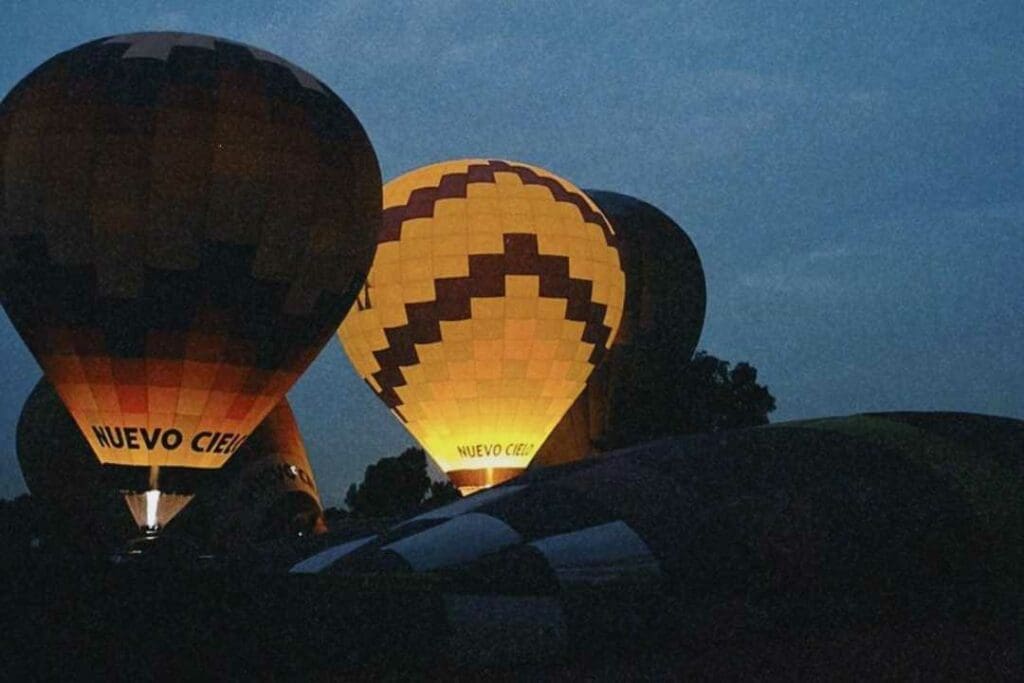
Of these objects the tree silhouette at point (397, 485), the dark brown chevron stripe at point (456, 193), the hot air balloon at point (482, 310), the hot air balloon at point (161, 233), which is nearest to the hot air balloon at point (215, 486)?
the hot air balloon at point (482, 310)

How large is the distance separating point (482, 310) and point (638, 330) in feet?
20.4

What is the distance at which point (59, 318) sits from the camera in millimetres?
14586

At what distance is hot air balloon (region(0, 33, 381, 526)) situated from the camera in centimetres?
1420

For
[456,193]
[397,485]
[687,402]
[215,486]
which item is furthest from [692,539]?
[397,485]

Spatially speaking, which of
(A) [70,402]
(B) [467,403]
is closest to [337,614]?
(A) [70,402]

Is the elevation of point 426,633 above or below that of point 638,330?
below

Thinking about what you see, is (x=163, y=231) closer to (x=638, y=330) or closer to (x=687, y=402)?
(x=638, y=330)

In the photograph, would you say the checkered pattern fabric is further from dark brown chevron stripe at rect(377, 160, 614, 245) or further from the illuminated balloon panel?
dark brown chevron stripe at rect(377, 160, 614, 245)

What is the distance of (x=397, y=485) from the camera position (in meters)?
50.9

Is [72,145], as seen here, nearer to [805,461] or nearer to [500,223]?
[500,223]

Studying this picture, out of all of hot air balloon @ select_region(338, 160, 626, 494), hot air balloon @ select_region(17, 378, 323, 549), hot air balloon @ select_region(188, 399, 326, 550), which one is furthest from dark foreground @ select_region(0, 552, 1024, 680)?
hot air balloon @ select_region(188, 399, 326, 550)

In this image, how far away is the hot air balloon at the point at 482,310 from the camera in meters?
19.6

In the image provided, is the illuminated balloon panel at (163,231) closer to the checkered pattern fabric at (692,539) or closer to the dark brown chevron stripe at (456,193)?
the dark brown chevron stripe at (456,193)

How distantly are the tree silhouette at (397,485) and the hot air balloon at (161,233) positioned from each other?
3436 centimetres
